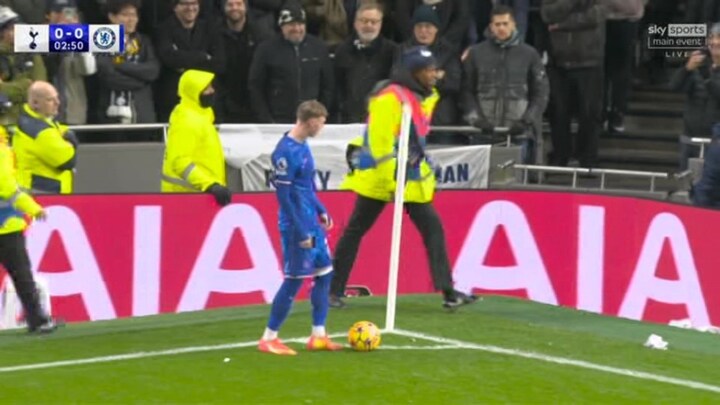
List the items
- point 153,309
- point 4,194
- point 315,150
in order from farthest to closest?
point 315,150 → point 153,309 → point 4,194

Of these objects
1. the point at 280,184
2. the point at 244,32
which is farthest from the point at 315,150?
the point at 280,184

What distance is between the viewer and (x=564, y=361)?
14.1m

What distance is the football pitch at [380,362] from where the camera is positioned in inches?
501

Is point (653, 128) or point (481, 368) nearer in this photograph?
point (481, 368)

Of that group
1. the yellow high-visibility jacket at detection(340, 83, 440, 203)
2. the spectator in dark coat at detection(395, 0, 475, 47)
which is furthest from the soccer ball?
the spectator in dark coat at detection(395, 0, 475, 47)

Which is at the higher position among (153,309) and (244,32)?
(244,32)

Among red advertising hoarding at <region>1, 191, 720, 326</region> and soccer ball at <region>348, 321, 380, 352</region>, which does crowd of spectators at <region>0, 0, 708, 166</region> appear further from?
soccer ball at <region>348, 321, 380, 352</region>

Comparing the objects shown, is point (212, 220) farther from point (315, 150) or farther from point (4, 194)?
point (4, 194)

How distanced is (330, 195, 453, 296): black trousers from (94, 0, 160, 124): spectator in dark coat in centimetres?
473

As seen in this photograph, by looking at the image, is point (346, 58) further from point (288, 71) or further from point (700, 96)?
point (700, 96)

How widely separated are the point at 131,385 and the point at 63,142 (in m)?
4.89

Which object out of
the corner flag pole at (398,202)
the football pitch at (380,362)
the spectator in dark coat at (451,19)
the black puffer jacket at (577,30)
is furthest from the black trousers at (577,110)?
the corner flag pole at (398,202)

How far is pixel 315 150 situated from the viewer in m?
20.5

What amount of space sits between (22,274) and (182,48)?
5.66m
